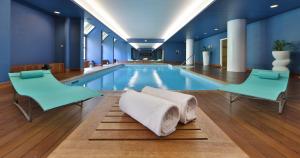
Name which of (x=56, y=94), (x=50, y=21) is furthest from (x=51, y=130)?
(x=50, y=21)

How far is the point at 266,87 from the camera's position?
3199 mm

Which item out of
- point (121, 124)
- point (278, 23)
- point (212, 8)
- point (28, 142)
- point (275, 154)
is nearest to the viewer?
point (121, 124)

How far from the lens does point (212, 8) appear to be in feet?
22.2

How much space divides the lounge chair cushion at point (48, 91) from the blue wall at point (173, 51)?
20142 millimetres

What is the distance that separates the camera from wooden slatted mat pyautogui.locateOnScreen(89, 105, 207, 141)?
3.92ft

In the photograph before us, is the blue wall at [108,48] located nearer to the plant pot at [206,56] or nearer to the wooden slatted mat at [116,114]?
the plant pot at [206,56]

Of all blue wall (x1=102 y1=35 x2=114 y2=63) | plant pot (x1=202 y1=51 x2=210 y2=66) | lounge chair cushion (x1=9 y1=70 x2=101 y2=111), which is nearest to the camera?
lounge chair cushion (x1=9 y1=70 x2=101 y2=111)

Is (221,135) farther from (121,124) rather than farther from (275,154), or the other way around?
(275,154)

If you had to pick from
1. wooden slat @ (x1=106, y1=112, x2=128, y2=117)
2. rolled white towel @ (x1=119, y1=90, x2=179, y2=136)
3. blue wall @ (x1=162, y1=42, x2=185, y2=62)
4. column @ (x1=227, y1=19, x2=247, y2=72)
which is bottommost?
wooden slat @ (x1=106, y1=112, x2=128, y2=117)

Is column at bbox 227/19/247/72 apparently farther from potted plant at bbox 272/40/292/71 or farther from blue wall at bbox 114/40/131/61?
blue wall at bbox 114/40/131/61

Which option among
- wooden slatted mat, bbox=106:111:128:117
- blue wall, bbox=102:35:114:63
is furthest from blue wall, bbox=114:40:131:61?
wooden slatted mat, bbox=106:111:128:117

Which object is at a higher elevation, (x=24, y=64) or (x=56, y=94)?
(x=24, y=64)

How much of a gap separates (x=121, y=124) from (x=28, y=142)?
103 centimetres

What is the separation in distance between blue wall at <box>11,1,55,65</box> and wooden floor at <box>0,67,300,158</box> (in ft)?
13.5
